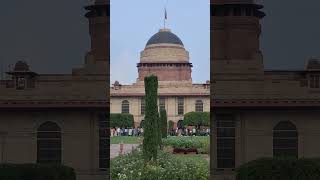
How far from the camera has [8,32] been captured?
970 cm

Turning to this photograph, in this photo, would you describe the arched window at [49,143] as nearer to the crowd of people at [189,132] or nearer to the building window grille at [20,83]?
the building window grille at [20,83]

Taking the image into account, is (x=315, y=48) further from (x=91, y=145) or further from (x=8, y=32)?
(x=8, y=32)

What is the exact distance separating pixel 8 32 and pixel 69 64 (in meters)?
1.09

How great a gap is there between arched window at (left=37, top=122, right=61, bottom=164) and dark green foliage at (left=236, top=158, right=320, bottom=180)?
286cm

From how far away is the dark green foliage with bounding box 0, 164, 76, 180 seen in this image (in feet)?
28.7

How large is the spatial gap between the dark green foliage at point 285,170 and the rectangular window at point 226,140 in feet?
2.31

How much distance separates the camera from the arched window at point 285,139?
941 centimetres

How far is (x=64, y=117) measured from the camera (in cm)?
952

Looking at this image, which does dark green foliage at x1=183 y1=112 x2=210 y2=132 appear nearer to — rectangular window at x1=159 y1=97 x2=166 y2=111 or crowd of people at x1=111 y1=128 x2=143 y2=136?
rectangular window at x1=159 y1=97 x2=166 y2=111

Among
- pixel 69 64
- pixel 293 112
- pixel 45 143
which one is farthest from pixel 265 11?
pixel 45 143

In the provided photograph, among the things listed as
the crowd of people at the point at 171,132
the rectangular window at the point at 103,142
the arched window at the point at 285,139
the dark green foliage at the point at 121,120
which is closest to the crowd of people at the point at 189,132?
the crowd of people at the point at 171,132

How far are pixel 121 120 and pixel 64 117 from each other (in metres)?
0.88

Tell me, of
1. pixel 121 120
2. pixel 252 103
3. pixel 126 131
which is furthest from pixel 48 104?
pixel 252 103

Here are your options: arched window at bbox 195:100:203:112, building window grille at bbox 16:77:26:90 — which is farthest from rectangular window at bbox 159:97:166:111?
building window grille at bbox 16:77:26:90
